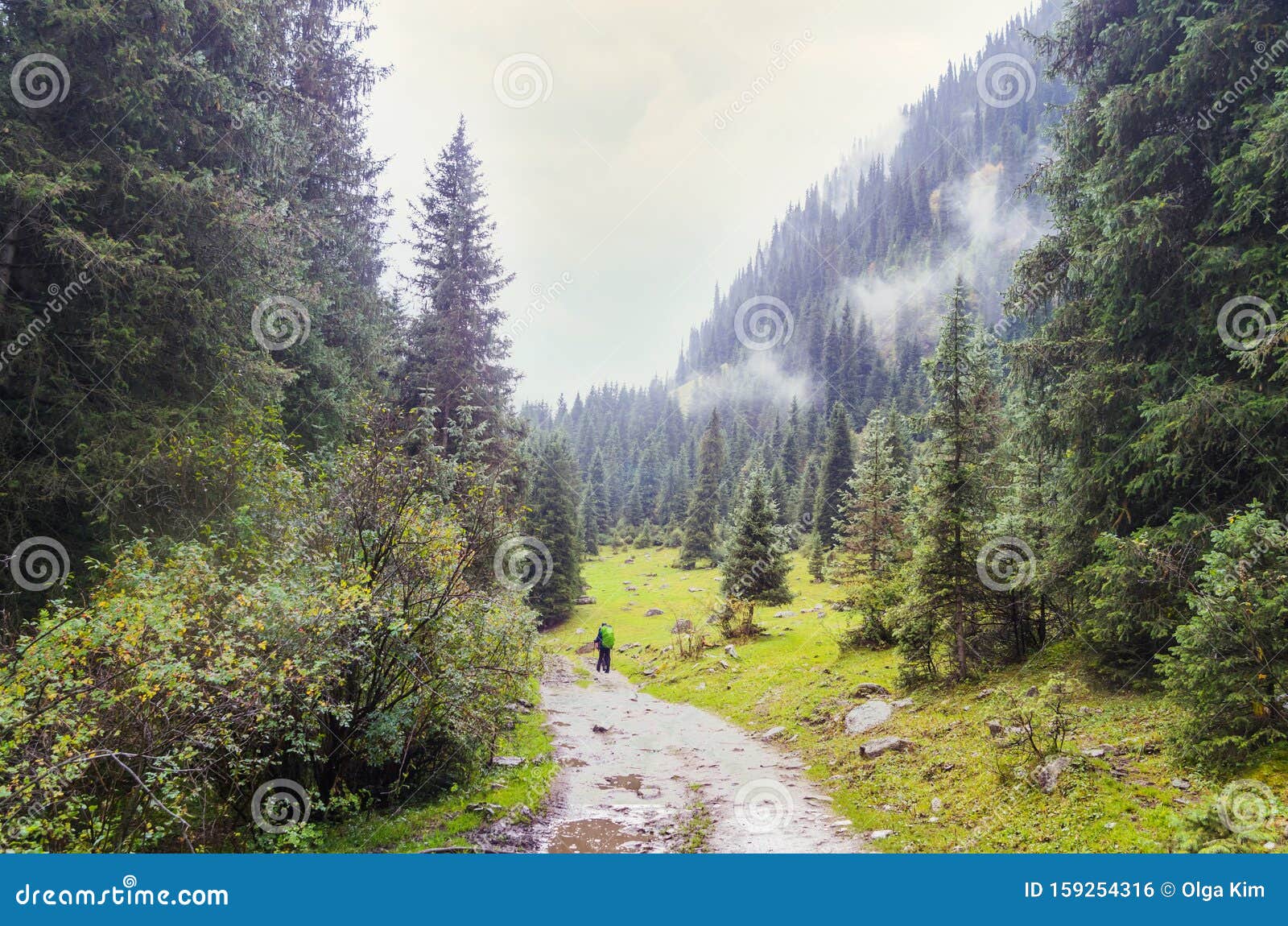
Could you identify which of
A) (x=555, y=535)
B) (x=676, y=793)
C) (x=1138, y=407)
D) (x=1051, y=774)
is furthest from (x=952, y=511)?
(x=555, y=535)

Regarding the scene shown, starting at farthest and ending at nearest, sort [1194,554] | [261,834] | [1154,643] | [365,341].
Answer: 1. [365,341]
2. [1154,643]
3. [1194,554]
4. [261,834]

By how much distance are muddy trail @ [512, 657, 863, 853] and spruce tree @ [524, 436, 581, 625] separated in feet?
67.5

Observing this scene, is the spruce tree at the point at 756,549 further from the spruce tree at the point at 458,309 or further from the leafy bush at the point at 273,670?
the leafy bush at the point at 273,670

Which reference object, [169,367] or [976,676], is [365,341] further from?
[976,676]

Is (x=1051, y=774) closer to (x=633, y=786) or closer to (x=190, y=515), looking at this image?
(x=633, y=786)

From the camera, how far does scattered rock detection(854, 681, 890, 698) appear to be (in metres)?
16.0

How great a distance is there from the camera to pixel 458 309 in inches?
941

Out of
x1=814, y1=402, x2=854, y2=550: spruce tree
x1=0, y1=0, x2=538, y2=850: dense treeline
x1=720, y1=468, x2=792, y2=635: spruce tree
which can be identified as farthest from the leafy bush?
x1=814, y1=402, x2=854, y2=550: spruce tree

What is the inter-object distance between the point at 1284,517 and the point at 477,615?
38.6 ft

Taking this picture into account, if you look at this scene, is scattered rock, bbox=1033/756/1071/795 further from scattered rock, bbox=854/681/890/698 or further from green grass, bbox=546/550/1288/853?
scattered rock, bbox=854/681/890/698

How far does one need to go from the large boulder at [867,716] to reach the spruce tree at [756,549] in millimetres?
15320

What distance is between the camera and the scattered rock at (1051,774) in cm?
824

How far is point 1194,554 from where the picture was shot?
31.6 feet

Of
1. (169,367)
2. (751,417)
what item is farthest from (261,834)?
(751,417)
